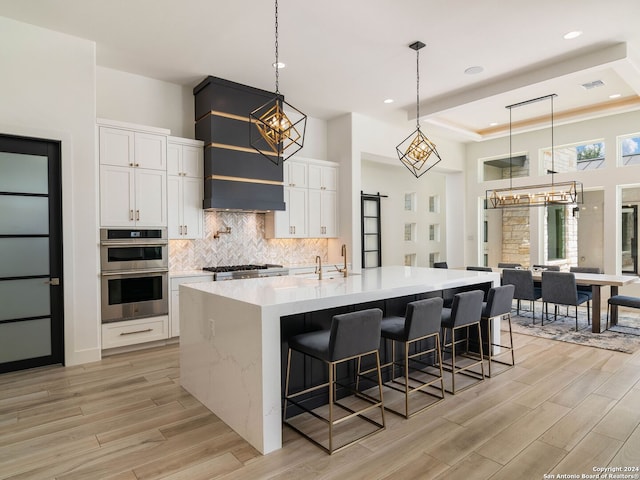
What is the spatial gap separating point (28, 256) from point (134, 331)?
4.38ft

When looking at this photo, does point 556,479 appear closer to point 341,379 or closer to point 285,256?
point 341,379

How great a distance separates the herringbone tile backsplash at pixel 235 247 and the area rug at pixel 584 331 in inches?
138

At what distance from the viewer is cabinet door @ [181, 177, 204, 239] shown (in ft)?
16.9

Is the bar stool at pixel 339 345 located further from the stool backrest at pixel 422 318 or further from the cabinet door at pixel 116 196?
the cabinet door at pixel 116 196

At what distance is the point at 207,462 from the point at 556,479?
1.96 m

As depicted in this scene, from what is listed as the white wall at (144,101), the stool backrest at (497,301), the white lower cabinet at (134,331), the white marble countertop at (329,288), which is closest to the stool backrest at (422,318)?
the white marble countertop at (329,288)

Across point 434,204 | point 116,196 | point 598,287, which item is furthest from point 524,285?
point 116,196

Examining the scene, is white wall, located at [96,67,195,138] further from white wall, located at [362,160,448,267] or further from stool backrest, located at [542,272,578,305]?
stool backrest, located at [542,272,578,305]

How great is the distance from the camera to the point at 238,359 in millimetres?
2605

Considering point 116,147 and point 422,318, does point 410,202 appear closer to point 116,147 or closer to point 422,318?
point 116,147

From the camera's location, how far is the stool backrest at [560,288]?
551 centimetres

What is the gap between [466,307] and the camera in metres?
3.34

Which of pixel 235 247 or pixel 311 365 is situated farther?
pixel 235 247

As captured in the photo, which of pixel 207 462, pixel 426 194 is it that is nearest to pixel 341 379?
pixel 207 462
